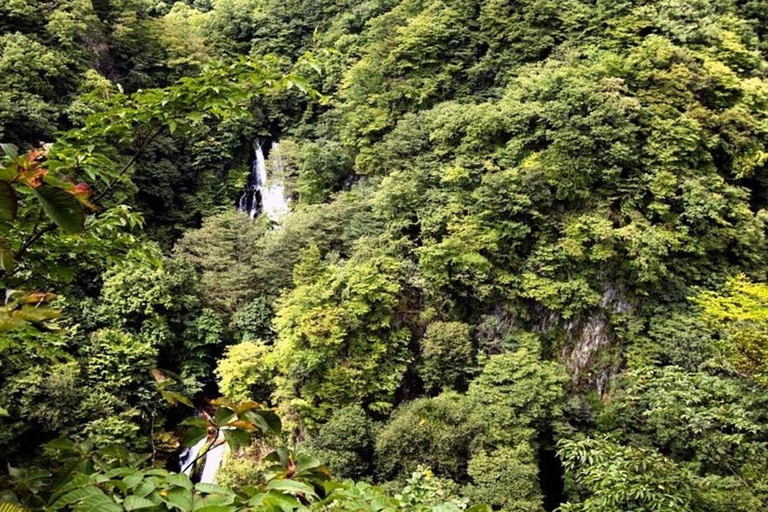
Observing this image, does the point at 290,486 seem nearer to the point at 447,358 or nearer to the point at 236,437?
the point at 236,437

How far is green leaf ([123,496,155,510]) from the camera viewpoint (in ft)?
3.07

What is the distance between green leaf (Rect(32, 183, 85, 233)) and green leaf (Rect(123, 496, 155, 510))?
57 centimetres

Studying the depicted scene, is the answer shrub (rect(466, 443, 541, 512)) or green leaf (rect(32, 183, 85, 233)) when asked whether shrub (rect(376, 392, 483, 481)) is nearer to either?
shrub (rect(466, 443, 541, 512))

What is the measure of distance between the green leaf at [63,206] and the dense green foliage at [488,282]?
4234 mm

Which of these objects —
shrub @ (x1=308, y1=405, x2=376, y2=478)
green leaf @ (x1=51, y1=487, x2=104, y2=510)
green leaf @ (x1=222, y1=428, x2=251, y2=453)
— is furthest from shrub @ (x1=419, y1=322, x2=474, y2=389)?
green leaf @ (x1=51, y1=487, x2=104, y2=510)

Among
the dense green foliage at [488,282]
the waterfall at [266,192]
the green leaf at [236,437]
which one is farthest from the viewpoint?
the waterfall at [266,192]

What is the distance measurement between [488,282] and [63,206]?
9820mm

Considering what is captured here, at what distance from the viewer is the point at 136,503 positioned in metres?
0.94

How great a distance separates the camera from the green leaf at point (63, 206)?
Answer: 105 centimetres

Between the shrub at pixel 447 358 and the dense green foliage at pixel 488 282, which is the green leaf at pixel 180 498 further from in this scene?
the shrub at pixel 447 358

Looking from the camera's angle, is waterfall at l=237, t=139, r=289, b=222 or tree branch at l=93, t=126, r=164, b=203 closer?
tree branch at l=93, t=126, r=164, b=203

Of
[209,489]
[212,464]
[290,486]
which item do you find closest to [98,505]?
[209,489]

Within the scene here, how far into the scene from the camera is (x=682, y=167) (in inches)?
414

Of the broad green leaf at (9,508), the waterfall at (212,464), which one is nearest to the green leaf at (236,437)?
the broad green leaf at (9,508)
